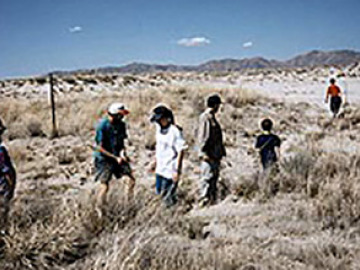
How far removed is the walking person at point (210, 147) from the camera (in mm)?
7145

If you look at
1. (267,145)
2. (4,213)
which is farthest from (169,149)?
(4,213)

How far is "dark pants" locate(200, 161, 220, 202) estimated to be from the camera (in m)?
7.38

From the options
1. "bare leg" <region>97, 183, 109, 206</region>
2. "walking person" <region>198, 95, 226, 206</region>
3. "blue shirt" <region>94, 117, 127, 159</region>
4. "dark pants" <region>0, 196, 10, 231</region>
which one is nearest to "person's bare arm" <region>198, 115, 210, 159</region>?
"walking person" <region>198, 95, 226, 206</region>

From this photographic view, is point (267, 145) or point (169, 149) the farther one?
point (267, 145)

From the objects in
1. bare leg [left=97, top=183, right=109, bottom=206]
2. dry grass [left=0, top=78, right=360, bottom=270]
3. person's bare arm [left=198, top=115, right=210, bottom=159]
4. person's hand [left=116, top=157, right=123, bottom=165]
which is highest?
person's bare arm [left=198, top=115, right=210, bottom=159]

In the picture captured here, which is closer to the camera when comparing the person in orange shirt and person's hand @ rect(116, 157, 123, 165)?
person's hand @ rect(116, 157, 123, 165)

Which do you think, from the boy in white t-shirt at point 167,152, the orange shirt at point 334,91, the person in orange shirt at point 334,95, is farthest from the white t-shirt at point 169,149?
the orange shirt at point 334,91

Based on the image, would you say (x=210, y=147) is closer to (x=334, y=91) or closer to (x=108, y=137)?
(x=108, y=137)

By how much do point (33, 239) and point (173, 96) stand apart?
18.1m

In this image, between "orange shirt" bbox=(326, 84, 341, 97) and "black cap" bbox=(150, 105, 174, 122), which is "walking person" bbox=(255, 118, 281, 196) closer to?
"black cap" bbox=(150, 105, 174, 122)

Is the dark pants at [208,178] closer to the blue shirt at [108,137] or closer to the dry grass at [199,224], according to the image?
the dry grass at [199,224]

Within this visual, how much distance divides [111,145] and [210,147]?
5.32 ft

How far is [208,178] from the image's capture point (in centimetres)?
743

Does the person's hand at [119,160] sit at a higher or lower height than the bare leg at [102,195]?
higher
